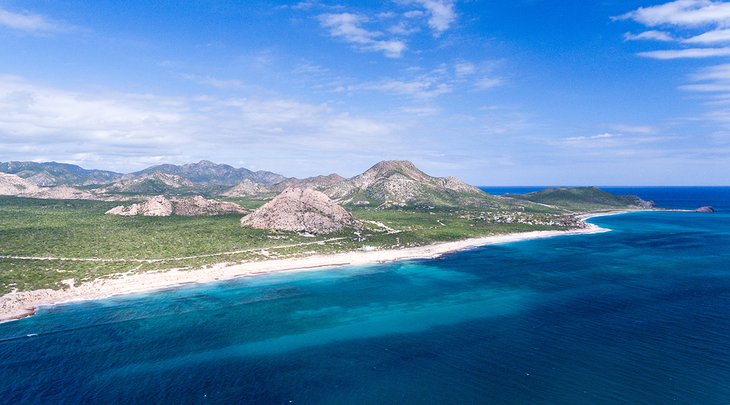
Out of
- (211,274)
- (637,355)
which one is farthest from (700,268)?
(211,274)

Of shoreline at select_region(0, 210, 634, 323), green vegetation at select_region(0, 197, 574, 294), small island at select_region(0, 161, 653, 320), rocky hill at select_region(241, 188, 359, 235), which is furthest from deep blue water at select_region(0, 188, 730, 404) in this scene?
rocky hill at select_region(241, 188, 359, 235)

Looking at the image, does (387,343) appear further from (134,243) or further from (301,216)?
(301,216)

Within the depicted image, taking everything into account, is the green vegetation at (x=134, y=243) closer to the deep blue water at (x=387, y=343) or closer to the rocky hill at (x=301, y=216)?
the rocky hill at (x=301, y=216)

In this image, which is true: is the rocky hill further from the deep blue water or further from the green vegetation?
the deep blue water

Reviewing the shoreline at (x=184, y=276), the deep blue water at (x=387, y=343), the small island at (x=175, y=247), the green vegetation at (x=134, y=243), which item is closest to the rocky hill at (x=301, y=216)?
the small island at (x=175, y=247)

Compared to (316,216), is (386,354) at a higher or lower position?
lower

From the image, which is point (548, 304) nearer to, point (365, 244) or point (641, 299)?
point (641, 299)
